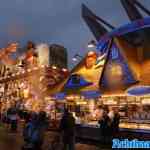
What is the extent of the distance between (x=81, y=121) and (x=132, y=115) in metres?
4.45

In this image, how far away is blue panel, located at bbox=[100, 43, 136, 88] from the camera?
779 inches

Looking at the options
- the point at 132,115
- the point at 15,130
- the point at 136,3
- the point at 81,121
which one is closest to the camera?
the point at 132,115

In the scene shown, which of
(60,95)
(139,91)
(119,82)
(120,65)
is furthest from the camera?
(60,95)

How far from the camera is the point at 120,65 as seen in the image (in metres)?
21.0

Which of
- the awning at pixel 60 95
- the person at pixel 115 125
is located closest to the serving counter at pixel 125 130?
the person at pixel 115 125

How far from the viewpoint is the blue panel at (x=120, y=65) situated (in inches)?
779

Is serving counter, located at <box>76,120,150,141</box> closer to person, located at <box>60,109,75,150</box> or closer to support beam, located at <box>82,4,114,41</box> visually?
person, located at <box>60,109,75,150</box>

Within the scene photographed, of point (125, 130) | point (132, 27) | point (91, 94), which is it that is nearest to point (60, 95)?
point (91, 94)

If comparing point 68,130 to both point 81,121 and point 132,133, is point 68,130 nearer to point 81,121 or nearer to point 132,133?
point 132,133

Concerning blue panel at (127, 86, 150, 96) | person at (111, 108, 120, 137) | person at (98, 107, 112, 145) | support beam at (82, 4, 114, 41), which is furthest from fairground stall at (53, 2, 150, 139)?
support beam at (82, 4, 114, 41)

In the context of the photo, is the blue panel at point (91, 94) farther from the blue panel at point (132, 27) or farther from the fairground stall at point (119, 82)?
the blue panel at point (132, 27)

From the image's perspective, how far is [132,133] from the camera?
18.1 m

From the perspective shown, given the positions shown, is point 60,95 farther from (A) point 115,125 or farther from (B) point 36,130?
(B) point 36,130

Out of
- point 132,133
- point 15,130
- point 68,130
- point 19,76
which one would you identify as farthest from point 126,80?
point 19,76
